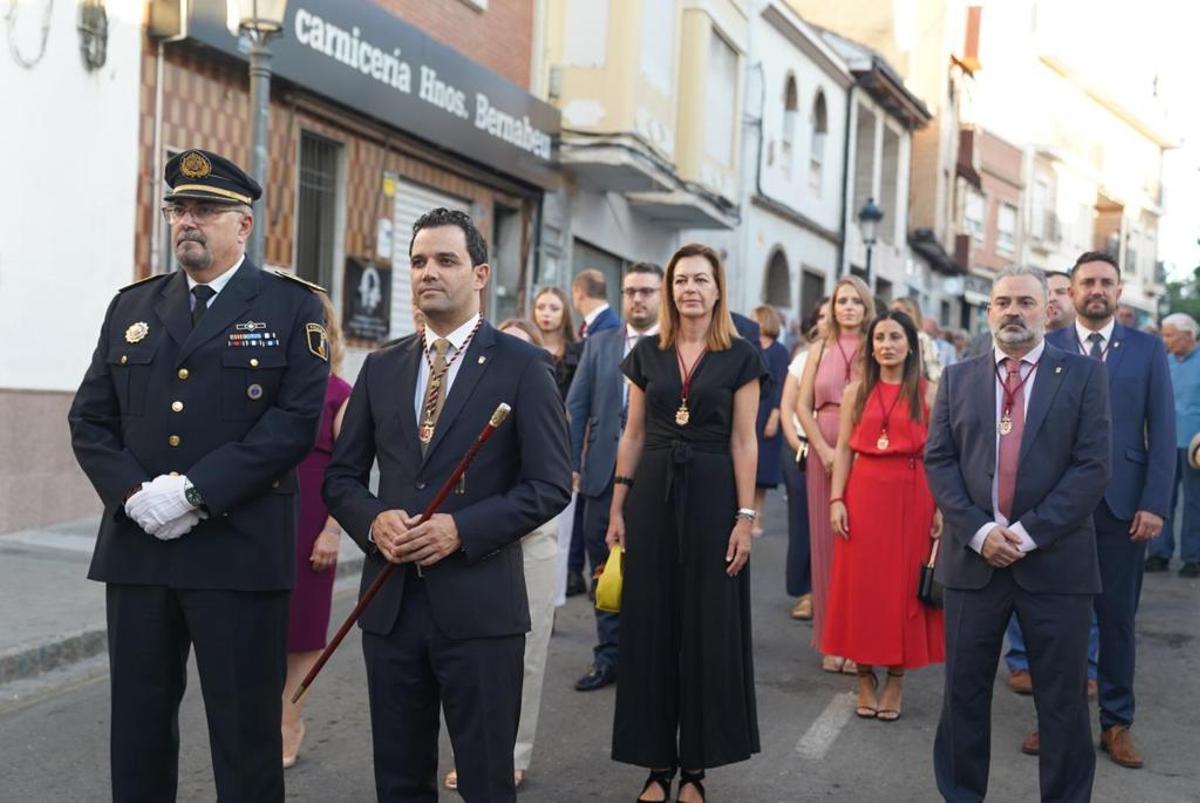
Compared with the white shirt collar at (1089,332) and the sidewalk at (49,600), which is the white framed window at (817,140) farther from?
the white shirt collar at (1089,332)

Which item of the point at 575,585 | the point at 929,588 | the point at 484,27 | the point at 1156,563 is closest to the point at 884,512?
the point at 929,588

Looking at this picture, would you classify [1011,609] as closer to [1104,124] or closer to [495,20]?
[495,20]

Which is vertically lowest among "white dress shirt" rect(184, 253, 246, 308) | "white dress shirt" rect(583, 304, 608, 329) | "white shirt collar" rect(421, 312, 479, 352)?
"white shirt collar" rect(421, 312, 479, 352)

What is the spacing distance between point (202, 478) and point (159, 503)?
0.41 feet

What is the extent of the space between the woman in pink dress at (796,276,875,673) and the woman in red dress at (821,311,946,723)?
2.64 ft

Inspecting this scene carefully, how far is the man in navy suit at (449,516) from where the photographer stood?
12.6 feet

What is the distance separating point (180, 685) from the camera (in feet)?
13.3

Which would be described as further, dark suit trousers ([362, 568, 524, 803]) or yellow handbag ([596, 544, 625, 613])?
yellow handbag ([596, 544, 625, 613])

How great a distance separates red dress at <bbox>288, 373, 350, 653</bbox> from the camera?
18.0ft

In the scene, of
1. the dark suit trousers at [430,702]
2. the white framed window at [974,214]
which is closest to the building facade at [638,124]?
the dark suit trousers at [430,702]

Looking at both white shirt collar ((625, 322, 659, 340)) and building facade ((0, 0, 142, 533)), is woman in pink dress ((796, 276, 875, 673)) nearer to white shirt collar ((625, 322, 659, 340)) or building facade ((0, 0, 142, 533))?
white shirt collar ((625, 322, 659, 340))

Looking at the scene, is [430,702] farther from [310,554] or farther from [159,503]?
[310,554]

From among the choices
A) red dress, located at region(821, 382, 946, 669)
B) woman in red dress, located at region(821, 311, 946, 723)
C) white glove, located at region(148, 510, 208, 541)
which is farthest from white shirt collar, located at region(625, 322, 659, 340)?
white glove, located at region(148, 510, 208, 541)

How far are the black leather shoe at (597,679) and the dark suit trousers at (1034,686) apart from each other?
228cm
